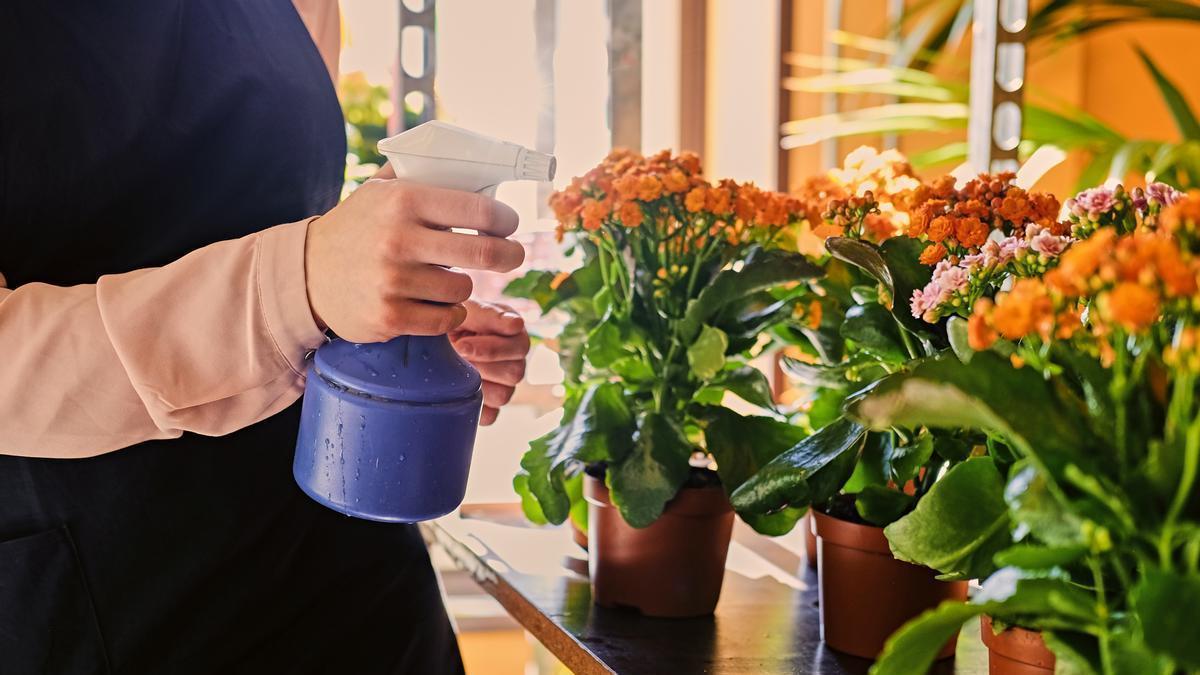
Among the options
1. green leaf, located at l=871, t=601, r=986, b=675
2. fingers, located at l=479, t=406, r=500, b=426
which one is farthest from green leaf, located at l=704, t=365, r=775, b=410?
green leaf, located at l=871, t=601, r=986, b=675

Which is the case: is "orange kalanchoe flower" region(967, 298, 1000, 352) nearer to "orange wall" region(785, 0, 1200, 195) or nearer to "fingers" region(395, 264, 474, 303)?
"fingers" region(395, 264, 474, 303)

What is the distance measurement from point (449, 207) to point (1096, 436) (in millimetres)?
387

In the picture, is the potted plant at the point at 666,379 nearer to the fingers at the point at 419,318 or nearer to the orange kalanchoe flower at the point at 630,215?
the orange kalanchoe flower at the point at 630,215

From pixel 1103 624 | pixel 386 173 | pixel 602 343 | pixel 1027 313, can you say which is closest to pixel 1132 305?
pixel 1027 313

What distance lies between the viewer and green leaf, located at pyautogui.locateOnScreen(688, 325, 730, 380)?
3.26 feet

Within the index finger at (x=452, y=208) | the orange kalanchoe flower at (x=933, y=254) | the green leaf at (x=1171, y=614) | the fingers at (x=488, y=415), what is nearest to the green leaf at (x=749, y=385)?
the fingers at (x=488, y=415)

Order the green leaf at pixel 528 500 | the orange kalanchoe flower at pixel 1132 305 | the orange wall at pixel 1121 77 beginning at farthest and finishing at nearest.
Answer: the orange wall at pixel 1121 77 < the green leaf at pixel 528 500 < the orange kalanchoe flower at pixel 1132 305

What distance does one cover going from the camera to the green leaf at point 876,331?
0.87 meters

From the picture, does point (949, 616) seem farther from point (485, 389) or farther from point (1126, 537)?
point (485, 389)

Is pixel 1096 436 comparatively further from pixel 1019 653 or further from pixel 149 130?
pixel 149 130

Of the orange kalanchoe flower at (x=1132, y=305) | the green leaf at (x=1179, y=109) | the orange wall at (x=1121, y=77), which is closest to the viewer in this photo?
the orange kalanchoe flower at (x=1132, y=305)

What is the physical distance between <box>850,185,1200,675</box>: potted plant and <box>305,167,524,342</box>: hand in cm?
27

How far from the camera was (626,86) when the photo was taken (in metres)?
2.85

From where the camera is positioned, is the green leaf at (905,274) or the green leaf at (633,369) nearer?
the green leaf at (905,274)
